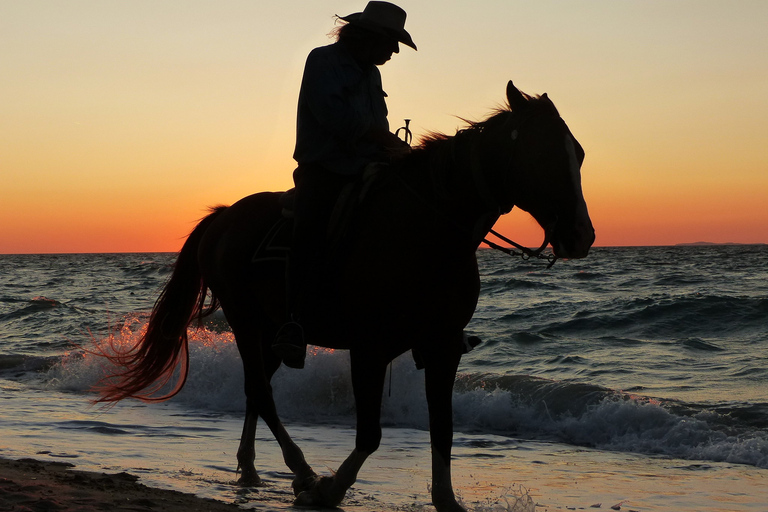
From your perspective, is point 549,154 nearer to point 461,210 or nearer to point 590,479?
point 461,210

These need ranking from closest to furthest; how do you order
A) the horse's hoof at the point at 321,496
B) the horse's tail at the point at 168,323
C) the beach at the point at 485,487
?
1. the beach at the point at 485,487
2. the horse's hoof at the point at 321,496
3. the horse's tail at the point at 168,323

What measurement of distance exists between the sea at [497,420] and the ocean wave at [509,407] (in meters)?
0.02

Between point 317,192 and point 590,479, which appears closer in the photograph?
point 317,192

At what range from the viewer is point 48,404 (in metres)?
10.0

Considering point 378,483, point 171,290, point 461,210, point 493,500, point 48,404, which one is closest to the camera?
point 461,210

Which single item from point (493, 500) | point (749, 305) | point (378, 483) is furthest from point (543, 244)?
point (749, 305)

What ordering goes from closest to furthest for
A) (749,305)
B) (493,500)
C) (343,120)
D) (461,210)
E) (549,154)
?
(549,154), (461,210), (343,120), (493,500), (749,305)

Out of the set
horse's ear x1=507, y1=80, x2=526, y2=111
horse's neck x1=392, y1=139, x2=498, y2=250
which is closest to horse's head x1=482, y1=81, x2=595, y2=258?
horse's ear x1=507, y1=80, x2=526, y2=111

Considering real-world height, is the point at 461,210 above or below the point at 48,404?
above

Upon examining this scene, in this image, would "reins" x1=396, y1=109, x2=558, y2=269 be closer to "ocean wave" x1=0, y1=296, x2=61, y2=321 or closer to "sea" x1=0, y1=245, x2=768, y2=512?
"sea" x1=0, y1=245, x2=768, y2=512

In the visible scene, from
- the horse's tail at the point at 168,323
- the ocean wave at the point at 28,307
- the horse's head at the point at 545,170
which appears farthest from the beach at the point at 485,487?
the ocean wave at the point at 28,307

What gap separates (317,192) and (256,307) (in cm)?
121

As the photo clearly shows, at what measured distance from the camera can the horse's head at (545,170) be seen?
3.79 metres

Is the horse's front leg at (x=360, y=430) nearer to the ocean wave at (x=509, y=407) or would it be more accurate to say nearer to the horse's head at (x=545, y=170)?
the horse's head at (x=545, y=170)
